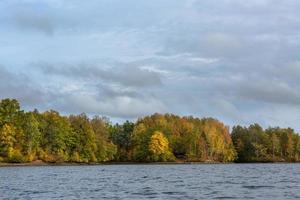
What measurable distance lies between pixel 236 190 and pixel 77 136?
138 metres

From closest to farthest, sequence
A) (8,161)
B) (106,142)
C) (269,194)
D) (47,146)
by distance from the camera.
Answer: (269,194) → (8,161) → (47,146) → (106,142)

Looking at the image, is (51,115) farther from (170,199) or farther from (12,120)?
(170,199)

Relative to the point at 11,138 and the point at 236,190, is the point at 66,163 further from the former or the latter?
the point at 236,190

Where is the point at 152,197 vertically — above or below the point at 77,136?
below

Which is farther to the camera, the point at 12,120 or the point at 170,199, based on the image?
the point at 12,120

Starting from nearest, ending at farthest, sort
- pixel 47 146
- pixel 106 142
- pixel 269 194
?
pixel 269 194 < pixel 47 146 < pixel 106 142

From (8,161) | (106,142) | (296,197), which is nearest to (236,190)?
(296,197)

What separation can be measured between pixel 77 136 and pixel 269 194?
14330cm

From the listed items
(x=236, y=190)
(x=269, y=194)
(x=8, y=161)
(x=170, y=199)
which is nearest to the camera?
(x=170, y=199)

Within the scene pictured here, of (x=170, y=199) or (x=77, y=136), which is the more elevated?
(x=77, y=136)

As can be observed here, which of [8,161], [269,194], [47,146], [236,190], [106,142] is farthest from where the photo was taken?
[106,142]

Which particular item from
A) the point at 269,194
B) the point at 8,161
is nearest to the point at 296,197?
the point at 269,194

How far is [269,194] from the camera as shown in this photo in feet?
161

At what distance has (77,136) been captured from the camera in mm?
188250
